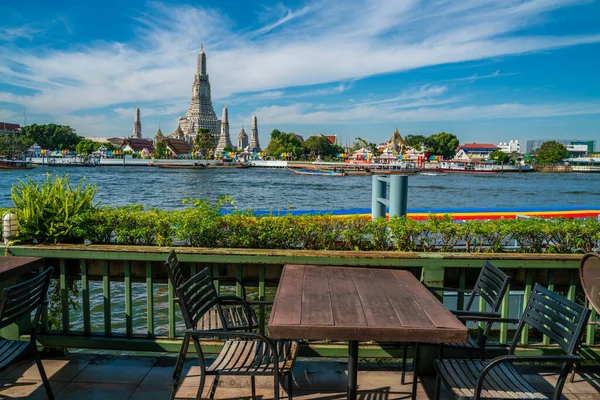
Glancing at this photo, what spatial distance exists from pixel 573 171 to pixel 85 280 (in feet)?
453

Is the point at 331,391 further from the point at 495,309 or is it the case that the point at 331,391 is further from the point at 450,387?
the point at 495,309

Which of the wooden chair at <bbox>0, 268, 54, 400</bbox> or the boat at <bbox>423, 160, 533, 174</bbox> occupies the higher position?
the wooden chair at <bbox>0, 268, 54, 400</bbox>

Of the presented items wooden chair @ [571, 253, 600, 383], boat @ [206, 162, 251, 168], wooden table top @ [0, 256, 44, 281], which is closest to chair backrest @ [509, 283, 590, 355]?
wooden chair @ [571, 253, 600, 383]

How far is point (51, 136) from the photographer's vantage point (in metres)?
121

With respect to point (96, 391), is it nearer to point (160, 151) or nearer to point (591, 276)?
point (591, 276)

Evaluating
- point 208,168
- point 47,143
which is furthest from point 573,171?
point 47,143

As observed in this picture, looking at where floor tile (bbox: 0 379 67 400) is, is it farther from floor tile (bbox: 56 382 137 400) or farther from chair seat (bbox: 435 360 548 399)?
chair seat (bbox: 435 360 548 399)

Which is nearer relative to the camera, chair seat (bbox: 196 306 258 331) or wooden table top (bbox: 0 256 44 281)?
wooden table top (bbox: 0 256 44 281)

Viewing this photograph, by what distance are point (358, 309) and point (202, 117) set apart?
155 m

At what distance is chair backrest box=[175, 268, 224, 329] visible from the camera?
7.38 ft

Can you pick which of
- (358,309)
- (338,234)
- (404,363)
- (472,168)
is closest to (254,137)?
(472,168)

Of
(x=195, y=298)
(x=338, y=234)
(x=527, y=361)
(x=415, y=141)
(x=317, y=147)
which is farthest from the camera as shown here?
(x=415, y=141)

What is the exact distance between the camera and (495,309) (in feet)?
8.55

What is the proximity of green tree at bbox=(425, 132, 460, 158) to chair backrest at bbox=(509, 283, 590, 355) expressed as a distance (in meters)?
128
